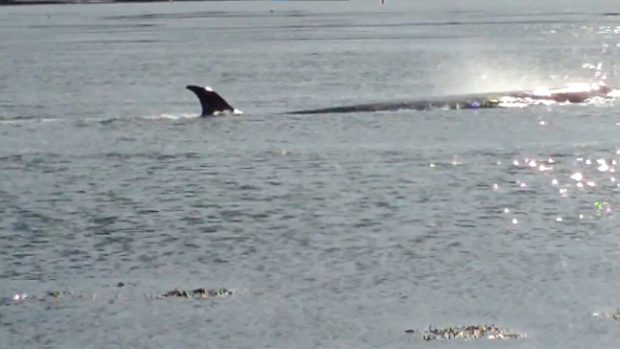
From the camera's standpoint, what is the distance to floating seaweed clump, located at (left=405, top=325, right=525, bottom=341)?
16250 millimetres

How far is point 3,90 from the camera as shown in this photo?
60094mm

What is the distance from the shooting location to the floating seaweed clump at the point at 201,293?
61.7 ft

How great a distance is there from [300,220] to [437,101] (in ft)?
73.2

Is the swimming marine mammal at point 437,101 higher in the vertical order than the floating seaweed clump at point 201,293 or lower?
lower

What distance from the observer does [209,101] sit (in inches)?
1753

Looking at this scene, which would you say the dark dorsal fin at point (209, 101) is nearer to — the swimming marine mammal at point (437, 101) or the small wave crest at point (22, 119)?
the swimming marine mammal at point (437, 101)

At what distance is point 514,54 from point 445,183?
204ft

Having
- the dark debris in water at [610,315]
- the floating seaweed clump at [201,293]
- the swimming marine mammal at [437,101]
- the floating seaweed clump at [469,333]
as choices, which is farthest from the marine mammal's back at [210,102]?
the floating seaweed clump at [469,333]

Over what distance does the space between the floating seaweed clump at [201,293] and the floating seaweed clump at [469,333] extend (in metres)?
2.98

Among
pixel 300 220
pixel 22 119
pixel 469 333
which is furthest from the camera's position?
pixel 22 119

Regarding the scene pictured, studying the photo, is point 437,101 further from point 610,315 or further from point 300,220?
point 610,315

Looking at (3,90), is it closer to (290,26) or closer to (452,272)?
(452,272)

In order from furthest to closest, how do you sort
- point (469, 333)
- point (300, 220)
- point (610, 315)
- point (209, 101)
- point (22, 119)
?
point (22, 119), point (209, 101), point (300, 220), point (610, 315), point (469, 333)

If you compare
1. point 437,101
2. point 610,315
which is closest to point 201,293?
point 610,315
